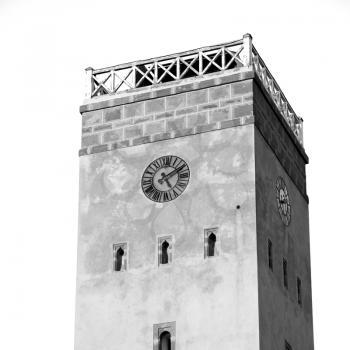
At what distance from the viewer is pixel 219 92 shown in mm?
42562

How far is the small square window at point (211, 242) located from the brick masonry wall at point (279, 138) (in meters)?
3.15

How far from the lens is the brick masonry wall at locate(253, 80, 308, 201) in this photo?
139ft

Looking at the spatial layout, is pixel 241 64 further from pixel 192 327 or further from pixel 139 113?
pixel 192 327

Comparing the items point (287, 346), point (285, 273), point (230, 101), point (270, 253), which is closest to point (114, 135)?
point (230, 101)

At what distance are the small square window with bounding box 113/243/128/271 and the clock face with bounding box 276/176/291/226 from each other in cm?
442

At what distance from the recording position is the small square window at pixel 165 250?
4131 cm

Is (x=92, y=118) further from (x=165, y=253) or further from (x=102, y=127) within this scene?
(x=165, y=253)

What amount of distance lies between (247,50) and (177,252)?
5.93 metres

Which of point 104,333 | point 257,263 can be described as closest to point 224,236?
point 257,263

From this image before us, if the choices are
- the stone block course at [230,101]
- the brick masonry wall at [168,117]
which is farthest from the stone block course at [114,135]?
the stone block course at [230,101]

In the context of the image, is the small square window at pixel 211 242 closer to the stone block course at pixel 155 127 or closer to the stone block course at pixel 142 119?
the stone block course at pixel 155 127

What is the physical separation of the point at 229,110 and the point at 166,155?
2.09 metres

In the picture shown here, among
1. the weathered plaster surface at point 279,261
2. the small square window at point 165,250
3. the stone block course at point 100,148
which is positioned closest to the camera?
the weathered plaster surface at point 279,261

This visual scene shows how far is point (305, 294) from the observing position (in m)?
44.2
